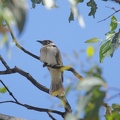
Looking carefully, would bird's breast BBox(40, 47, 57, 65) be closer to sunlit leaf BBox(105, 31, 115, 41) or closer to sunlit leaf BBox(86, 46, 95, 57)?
sunlit leaf BBox(105, 31, 115, 41)

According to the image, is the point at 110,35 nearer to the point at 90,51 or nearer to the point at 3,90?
the point at 3,90

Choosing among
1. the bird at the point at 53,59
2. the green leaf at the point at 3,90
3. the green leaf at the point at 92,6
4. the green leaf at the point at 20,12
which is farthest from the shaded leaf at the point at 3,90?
the bird at the point at 53,59

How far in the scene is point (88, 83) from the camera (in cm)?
68

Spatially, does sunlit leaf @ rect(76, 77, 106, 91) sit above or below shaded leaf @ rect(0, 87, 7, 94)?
above

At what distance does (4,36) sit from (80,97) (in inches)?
8.4

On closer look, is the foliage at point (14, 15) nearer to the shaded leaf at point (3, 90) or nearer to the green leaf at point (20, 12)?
the green leaf at point (20, 12)

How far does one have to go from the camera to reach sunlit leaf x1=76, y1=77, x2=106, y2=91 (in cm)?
67

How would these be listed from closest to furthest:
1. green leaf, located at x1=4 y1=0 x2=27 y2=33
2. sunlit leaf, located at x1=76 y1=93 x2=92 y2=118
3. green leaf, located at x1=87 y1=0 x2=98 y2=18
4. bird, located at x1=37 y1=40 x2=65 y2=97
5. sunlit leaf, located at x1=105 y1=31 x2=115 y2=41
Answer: green leaf, located at x1=4 y1=0 x2=27 y2=33 → sunlit leaf, located at x1=76 y1=93 x2=92 y2=118 → sunlit leaf, located at x1=105 y1=31 x2=115 y2=41 → green leaf, located at x1=87 y1=0 x2=98 y2=18 → bird, located at x1=37 y1=40 x2=65 y2=97

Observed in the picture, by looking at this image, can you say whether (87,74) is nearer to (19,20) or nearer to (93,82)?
(93,82)

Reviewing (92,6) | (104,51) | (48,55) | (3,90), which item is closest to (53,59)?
(48,55)

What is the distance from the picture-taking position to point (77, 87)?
671 mm

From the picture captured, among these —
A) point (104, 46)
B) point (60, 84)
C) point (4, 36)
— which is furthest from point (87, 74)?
point (60, 84)

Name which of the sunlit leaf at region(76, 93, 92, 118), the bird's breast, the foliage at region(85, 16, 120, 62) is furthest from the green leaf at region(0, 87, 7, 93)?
the bird's breast

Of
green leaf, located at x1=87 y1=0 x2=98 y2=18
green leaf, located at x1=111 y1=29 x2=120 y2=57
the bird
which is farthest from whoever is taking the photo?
the bird
